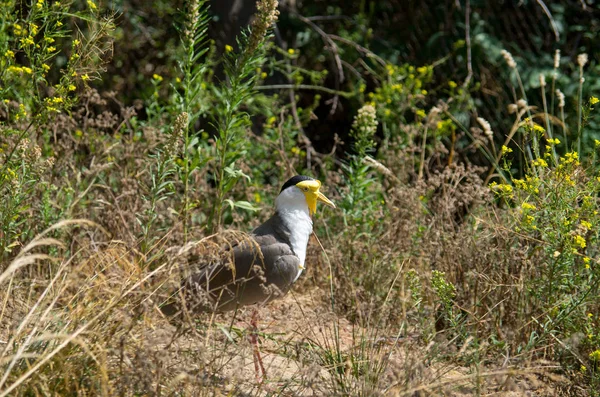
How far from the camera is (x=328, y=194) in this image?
17.7 ft

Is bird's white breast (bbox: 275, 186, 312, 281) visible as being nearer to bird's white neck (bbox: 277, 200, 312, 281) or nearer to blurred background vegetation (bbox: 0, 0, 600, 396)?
bird's white neck (bbox: 277, 200, 312, 281)

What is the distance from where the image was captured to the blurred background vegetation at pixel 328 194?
10.1 feet

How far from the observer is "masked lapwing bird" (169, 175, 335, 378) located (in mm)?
3908

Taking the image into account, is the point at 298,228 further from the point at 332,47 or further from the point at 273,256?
the point at 332,47

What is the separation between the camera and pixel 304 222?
13.9 ft

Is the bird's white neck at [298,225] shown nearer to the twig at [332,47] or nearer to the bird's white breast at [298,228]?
the bird's white breast at [298,228]

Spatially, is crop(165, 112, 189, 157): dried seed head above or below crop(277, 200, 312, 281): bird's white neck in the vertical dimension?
above

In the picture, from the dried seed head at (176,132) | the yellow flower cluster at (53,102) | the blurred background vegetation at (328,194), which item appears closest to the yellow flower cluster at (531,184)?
the blurred background vegetation at (328,194)

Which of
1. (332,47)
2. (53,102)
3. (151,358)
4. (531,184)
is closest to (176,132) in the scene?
(53,102)

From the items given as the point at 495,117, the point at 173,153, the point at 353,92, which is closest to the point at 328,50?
the point at 353,92

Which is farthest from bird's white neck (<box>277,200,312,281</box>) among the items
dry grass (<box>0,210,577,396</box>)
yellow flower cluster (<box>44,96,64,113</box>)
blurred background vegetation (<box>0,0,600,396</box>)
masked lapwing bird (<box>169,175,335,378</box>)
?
yellow flower cluster (<box>44,96,64,113</box>)

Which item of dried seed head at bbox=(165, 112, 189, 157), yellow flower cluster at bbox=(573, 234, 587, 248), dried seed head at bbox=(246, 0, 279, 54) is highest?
dried seed head at bbox=(246, 0, 279, 54)

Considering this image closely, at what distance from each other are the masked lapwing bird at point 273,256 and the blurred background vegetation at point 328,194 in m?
0.21

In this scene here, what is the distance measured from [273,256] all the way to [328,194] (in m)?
1.48
